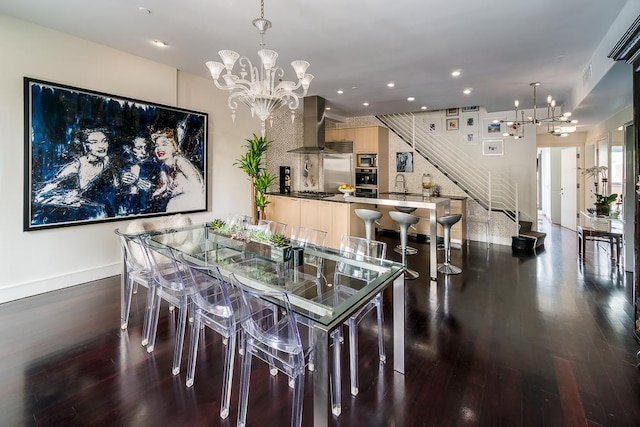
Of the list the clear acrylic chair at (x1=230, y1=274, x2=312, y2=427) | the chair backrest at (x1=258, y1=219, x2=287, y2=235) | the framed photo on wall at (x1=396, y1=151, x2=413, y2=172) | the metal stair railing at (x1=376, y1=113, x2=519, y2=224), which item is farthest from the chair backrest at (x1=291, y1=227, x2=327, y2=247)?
the framed photo on wall at (x1=396, y1=151, x2=413, y2=172)

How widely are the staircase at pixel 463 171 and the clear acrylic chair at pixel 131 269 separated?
5350mm

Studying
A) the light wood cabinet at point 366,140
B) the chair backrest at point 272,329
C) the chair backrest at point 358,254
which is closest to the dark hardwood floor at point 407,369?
the chair backrest at point 272,329

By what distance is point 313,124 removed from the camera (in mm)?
5949

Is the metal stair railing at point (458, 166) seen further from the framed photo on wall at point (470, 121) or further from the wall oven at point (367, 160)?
the wall oven at point (367, 160)

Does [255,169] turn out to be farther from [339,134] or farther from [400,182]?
[400,182]

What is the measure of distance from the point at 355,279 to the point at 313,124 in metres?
4.39

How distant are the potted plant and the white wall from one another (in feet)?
3.63

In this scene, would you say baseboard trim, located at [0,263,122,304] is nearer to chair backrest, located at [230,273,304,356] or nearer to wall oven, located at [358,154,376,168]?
chair backrest, located at [230,273,304,356]

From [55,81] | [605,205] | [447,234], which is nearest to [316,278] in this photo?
[447,234]

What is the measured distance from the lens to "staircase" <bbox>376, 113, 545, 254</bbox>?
20.7ft

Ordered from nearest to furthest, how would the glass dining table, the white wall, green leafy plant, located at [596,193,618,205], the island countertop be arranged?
the glass dining table
the white wall
the island countertop
green leafy plant, located at [596,193,618,205]

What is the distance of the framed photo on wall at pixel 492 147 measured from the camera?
262 inches

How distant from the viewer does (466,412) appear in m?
1.79

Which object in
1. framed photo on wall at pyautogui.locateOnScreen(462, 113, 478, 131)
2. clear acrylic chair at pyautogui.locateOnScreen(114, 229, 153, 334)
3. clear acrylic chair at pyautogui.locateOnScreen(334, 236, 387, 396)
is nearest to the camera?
clear acrylic chair at pyautogui.locateOnScreen(334, 236, 387, 396)
